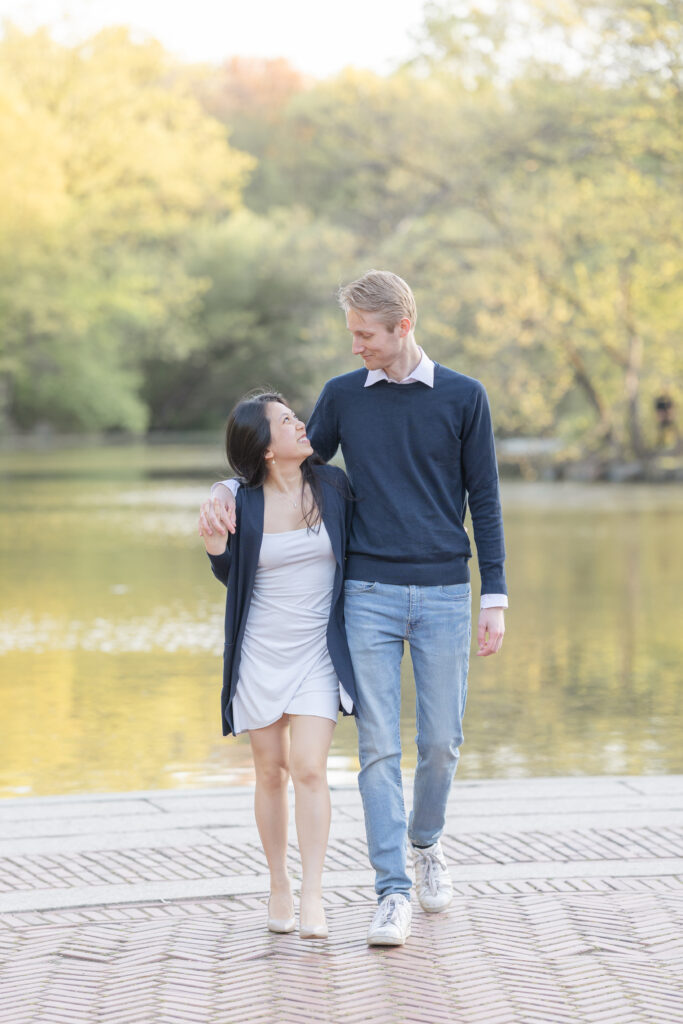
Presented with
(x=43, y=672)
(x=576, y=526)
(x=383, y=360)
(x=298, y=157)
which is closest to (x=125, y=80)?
(x=298, y=157)

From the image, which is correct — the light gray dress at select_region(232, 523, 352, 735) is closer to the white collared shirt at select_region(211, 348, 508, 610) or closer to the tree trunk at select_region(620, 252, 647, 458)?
the white collared shirt at select_region(211, 348, 508, 610)

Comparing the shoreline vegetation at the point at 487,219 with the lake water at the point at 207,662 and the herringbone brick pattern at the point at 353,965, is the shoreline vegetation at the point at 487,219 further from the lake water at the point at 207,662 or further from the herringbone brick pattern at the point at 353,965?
the herringbone brick pattern at the point at 353,965

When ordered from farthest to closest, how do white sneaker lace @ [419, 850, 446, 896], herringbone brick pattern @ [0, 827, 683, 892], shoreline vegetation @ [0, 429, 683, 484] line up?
A: shoreline vegetation @ [0, 429, 683, 484] → herringbone brick pattern @ [0, 827, 683, 892] → white sneaker lace @ [419, 850, 446, 896]

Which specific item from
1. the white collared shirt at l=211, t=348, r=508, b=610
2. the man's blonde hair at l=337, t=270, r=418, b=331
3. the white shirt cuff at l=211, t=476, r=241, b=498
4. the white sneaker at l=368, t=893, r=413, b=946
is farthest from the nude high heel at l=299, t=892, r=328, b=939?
the man's blonde hair at l=337, t=270, r=418, b=331

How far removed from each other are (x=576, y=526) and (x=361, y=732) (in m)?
16.4

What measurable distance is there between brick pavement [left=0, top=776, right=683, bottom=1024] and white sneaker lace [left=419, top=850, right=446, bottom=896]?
0.28 feet

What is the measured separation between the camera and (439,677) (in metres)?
4.44

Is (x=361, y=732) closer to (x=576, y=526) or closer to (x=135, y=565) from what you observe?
(x=135, y=565)

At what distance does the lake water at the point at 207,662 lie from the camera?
717 centimetres

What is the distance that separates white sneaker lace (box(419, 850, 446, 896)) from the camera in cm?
451

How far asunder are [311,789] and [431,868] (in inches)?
18.0

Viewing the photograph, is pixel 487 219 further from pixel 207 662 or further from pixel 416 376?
pixel 416 376

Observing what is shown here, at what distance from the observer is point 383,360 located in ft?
14.3

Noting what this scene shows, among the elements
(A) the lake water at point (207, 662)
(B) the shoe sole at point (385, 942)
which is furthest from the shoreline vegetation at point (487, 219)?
(B) the shoe sole at point (385, 942)
